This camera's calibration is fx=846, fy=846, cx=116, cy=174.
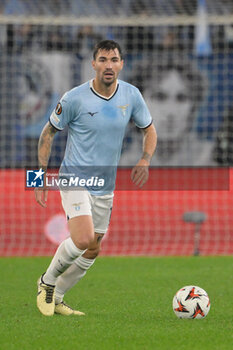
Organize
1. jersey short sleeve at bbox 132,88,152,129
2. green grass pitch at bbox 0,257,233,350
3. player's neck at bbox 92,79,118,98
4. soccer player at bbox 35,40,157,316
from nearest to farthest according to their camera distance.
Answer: green grass pitch at bbox 0,257,233,350 < soccer player at bbox 35,40,157,316 < player's neck at bbox 92,79,118,98 < jersey short sleeve at bbox 132,88,152,129

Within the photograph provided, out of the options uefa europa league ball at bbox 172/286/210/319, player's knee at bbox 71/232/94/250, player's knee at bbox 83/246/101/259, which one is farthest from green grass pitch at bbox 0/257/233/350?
player's knee at bbox 71/232/94/250

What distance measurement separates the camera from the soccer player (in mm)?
6719

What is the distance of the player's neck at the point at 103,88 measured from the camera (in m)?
6.93

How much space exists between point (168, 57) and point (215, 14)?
1.26 metres

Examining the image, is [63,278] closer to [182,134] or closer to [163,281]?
[163,281]

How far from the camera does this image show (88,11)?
17172 mm

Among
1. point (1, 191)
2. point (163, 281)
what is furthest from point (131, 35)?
point (163, 281)

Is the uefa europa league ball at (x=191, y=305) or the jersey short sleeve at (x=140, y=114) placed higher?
the jersey short sleeve at (x=140, y=114)

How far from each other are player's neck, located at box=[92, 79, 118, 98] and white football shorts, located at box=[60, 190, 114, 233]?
2.73 feet

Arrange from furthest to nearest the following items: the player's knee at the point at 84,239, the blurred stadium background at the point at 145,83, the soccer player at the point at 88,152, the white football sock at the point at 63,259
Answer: the blurred stadium background at the point at 145,83, the soccer player at the point at 88,152, the white football sock at the point at 63,259, the player's knee at the point at 84,239

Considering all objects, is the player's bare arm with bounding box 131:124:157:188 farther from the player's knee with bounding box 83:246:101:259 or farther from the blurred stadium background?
the blurred stadium background

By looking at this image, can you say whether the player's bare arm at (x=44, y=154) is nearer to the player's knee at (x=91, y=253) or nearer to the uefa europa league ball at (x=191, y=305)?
the player's knee at (x=91, y=253)

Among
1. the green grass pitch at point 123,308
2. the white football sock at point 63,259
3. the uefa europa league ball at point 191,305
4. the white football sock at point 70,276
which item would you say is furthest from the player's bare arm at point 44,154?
the uefa europa league ball at point 191,305

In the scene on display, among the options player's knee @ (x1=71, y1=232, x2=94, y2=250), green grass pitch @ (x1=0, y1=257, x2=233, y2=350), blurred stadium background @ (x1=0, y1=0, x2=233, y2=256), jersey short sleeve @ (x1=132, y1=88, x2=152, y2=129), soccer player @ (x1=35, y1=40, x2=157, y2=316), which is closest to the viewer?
green grass pitch @ (x1=0, y1=257, x2=233, y2=350)
